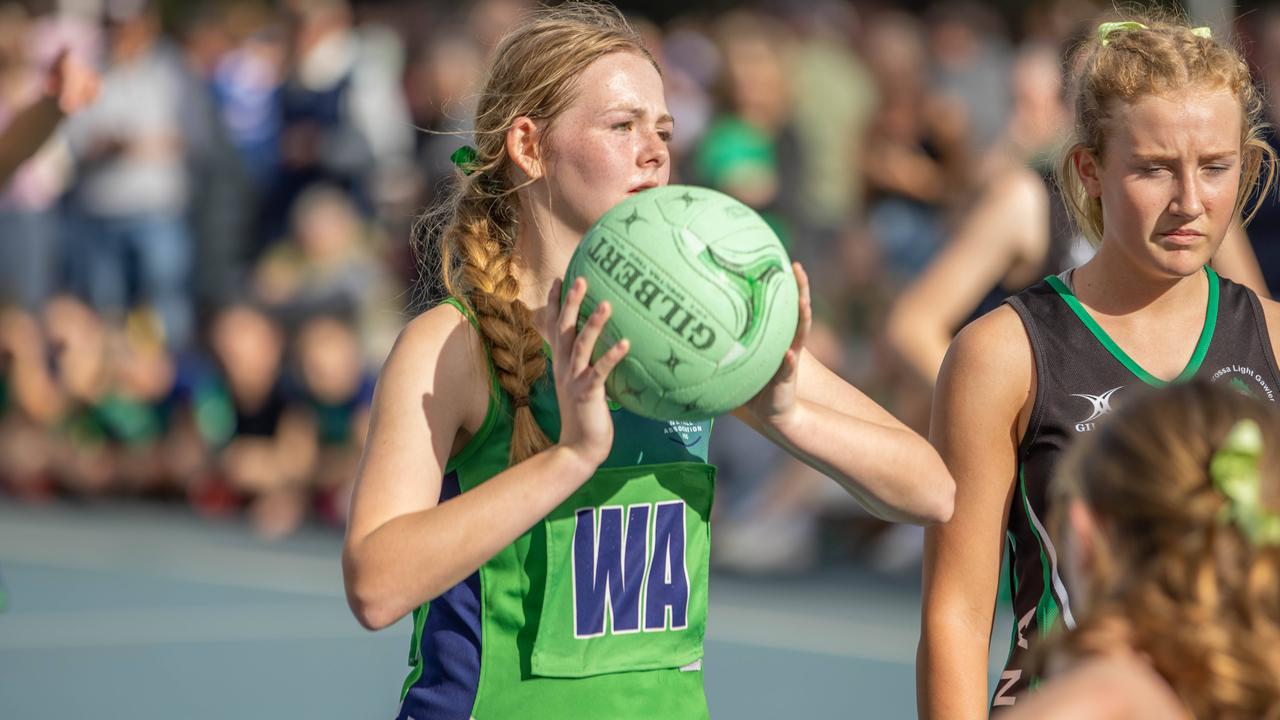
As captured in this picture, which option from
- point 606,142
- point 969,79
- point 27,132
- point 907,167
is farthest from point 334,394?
point 606,142

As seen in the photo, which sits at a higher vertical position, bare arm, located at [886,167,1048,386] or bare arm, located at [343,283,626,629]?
bare arm, located at [343,283,626,629]

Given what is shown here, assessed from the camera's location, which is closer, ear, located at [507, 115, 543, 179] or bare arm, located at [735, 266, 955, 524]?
bare arm, located at [735, 266, 955, 524]

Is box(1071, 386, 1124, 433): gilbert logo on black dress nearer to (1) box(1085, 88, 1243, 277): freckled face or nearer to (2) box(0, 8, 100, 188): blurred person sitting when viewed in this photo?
(1) box(1085, 88, 1243, 277): freckled face

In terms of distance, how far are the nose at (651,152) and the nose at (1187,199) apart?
81cm

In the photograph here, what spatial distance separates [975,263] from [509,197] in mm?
2271

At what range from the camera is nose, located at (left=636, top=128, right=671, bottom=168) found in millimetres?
2809

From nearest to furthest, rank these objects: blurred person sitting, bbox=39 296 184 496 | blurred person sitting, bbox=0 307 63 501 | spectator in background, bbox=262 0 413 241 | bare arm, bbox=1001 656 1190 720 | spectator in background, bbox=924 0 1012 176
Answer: bare arm, bbox=1001 656 1190 720, spectator in background, bbox=924 0 1012 176, spectator in background, bbox=262 0 413 241, blurred person sitting, bbox=39 296 184 496, blurred person sitting, bbox=0 307 63 501

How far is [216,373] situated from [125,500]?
1369mm

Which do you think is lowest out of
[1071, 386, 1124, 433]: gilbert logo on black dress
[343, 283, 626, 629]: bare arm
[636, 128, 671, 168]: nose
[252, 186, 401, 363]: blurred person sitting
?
[252, 186, 401, 363]: blurred person sitting

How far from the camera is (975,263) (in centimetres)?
493

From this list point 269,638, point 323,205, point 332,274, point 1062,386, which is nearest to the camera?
point 1062,386

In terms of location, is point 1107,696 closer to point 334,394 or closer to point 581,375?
point 581,375

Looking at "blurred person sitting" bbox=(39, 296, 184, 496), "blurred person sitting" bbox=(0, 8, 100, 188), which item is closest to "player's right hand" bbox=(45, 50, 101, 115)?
"blurred person sitting" bbox=(0, 8, 100, 188)

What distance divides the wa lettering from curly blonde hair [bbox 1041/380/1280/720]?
31.5 inches
